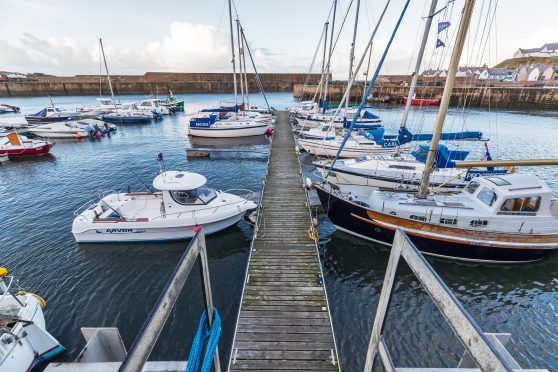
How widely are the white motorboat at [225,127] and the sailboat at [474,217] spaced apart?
25411 mm

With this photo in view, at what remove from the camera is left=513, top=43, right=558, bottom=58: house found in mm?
128975

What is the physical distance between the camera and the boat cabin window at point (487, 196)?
12104 millimetres

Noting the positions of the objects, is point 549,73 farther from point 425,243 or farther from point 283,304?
point 283,304

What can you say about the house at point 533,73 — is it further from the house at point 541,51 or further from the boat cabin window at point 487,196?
the boat cabin window at point 487,196

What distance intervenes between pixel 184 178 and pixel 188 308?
21.9 ft

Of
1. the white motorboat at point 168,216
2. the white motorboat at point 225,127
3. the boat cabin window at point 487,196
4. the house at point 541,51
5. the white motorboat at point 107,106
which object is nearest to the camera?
the boat cabin window at point 487,196

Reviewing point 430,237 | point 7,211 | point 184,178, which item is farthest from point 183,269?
point 7,211

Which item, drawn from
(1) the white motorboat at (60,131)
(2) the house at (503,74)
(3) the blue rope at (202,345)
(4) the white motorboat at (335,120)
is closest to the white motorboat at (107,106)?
(1) the white motorboat at (60,131)

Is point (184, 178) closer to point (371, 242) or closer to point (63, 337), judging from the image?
point (63, 337)

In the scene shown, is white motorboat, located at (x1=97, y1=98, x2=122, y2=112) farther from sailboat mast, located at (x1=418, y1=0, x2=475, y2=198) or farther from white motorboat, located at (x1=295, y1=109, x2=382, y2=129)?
sailboat mast, located at (x1=418, y1=0, x2=475, y2=198)

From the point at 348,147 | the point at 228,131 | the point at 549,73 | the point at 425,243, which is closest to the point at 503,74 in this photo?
the point at 549,73

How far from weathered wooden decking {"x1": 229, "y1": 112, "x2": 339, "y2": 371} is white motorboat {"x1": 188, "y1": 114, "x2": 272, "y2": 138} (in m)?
23.7

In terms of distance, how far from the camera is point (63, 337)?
9602 millimetres

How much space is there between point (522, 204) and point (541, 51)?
189907 millimetres
